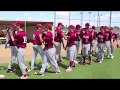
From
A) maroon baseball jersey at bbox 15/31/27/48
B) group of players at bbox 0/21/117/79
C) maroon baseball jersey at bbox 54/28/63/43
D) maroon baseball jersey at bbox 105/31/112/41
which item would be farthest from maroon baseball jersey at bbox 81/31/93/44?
maroon baseball jersey at bbox 15/31/27/48

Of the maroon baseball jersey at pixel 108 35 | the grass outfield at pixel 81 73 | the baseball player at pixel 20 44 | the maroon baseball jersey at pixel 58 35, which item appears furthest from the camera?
the maroon baseball jersey at pixel 108 35

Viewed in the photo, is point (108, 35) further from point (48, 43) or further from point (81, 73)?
point (48, 43)

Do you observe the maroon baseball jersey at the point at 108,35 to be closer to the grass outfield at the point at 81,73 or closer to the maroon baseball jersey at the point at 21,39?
the grass outfield at the point at 81,73

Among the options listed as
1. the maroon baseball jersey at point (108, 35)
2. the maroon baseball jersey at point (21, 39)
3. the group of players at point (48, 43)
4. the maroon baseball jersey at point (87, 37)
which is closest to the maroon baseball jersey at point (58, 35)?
the group of players at point (48, 43)

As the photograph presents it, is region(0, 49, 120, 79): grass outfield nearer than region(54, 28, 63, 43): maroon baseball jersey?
Yes

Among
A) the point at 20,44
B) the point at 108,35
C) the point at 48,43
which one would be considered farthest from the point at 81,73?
the point at 108,35

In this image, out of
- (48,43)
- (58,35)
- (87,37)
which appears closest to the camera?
(48,43)

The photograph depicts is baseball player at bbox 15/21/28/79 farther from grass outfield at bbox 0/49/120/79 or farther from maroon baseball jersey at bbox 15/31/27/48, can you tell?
grass outfield at bbox 0/49/120/79

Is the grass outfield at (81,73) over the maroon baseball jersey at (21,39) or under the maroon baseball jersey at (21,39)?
under

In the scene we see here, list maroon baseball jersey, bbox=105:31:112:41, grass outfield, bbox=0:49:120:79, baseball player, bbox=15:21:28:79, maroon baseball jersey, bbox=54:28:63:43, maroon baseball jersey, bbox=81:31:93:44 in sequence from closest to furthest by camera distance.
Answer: baseball player, bbox=15:21:28:79, grass outfield, bbox=0:49:120:79, maroon baseball jersey, bbox=54:28:63:43, maroon baseball jersey, bbox=81:31:93:44, maroon baseball jersey, bbox=105:31:112:41

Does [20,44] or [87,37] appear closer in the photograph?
[20,44]

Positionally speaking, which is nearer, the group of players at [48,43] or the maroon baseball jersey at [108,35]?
the group of players at [48,43]
